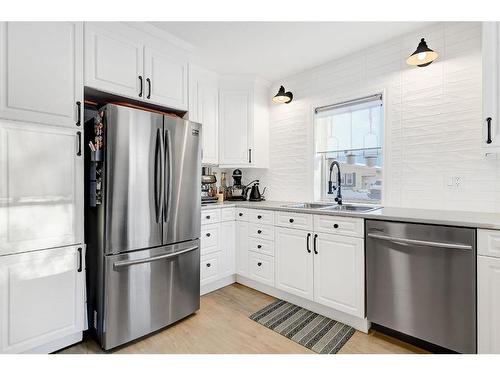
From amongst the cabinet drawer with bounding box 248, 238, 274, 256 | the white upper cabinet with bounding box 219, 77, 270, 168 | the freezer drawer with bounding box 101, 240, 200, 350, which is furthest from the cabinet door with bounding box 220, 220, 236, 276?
the white upper cabinet with bounding box 219, 77, 270, 168

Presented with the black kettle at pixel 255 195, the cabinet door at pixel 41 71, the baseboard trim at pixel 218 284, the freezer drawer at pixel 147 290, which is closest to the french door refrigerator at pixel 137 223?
the freezer drawer at pixel 147 290

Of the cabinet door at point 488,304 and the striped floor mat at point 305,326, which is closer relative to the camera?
the cabinet door at point 488,304

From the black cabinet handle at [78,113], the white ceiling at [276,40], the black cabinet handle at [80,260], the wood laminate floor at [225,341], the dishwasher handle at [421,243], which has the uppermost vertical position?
the white ceiling at [276,40]

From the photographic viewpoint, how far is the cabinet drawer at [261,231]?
2.63 m

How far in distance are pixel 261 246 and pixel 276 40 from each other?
2.03 meters

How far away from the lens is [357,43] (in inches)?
99.7

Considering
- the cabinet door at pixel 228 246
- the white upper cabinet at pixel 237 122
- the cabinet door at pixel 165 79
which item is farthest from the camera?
the white upper cabinet at pixel 237 122

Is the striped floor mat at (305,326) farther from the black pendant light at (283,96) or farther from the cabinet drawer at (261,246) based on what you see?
the black pendant light at (283,96)

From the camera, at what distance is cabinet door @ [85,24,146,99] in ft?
6.08

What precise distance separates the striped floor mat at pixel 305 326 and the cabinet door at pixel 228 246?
62 cm

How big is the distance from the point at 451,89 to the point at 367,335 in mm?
2124

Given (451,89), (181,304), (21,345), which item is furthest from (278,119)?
(21,345)

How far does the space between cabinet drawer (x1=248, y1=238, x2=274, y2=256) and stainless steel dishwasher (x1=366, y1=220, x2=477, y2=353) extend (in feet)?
3.10

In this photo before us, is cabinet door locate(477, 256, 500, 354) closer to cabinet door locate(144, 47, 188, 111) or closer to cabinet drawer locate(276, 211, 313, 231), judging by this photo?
cabinet drawer locate(276, 211, 313, 231)
